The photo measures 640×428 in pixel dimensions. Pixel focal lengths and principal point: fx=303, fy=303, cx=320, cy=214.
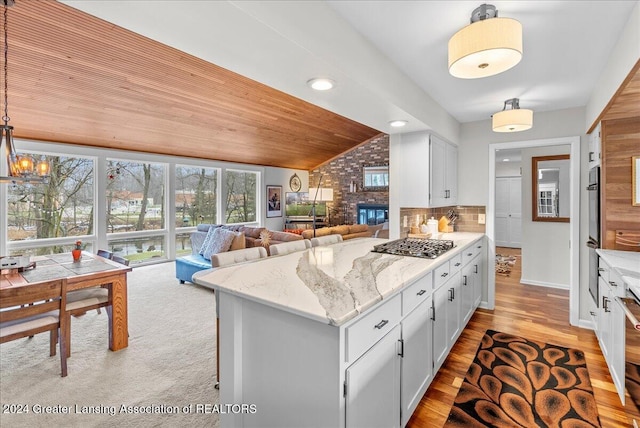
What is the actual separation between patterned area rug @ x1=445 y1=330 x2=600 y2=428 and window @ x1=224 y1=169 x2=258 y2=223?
683 centimetres

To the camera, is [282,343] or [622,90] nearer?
[282,343]

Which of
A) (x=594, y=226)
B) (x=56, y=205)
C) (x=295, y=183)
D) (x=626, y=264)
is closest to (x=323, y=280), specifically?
(x=626, y=264)

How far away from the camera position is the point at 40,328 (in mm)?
2352

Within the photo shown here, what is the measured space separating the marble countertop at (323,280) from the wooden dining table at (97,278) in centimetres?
152

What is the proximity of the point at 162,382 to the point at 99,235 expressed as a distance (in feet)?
15.4

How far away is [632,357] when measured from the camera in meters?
1.74

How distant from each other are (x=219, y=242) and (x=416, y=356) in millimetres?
3656

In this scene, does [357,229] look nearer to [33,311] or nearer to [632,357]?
[632,357]

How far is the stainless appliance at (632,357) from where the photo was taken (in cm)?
163

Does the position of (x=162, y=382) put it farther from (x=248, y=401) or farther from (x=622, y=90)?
(x=622, y=90)

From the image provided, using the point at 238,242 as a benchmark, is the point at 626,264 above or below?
above

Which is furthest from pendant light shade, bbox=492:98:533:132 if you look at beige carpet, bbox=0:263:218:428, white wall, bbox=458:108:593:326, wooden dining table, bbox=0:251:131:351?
wooden dining table, bbox=0:251:131:351

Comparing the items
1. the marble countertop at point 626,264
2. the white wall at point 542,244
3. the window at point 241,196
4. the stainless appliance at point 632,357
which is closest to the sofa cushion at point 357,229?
the white wall at point 542,244

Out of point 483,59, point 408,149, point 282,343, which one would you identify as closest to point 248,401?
point 282,343
